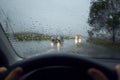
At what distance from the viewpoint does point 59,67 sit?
2031 millimetres

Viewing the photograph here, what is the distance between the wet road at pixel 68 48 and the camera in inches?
174

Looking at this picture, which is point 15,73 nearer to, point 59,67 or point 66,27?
point 59,67

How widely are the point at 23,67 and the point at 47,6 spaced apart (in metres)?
2.62

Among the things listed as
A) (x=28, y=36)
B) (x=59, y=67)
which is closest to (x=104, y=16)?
(x=28, y=36)

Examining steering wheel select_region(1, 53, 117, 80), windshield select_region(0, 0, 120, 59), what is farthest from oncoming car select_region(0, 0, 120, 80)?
steering wheel select_region(1, 53, 117, 80)

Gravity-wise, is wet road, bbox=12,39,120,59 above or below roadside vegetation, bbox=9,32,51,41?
below

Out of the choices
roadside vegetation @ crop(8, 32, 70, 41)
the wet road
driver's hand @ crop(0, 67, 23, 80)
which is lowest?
the wet road

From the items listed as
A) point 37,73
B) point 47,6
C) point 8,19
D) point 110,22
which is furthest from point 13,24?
point 37,73

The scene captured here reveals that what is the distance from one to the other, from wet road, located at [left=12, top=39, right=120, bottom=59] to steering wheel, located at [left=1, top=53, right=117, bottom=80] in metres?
2.13

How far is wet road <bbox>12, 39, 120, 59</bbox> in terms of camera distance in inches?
174

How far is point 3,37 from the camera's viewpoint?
15.6 ft

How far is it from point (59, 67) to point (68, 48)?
8.38 ft

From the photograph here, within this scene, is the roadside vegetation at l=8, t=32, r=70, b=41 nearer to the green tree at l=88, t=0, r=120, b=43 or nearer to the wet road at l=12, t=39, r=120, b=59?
the wet road at l=12, t=39, r=120, b=59

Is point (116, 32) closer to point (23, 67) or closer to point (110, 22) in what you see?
point (110, 22)
